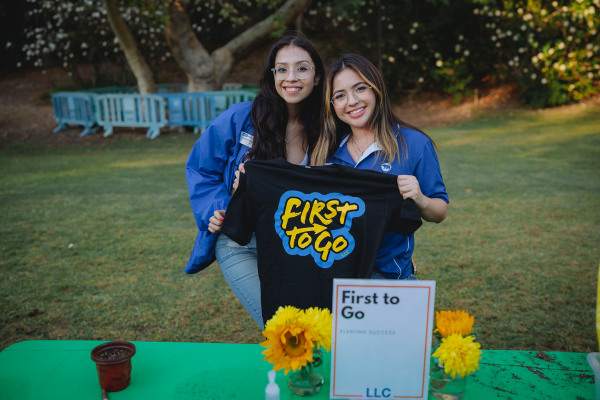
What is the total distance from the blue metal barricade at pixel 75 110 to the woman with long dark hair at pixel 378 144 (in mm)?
11448

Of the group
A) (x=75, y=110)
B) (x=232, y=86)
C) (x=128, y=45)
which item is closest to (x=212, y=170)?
(x=128, y=45)

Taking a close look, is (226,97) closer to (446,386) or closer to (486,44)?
(486,44)

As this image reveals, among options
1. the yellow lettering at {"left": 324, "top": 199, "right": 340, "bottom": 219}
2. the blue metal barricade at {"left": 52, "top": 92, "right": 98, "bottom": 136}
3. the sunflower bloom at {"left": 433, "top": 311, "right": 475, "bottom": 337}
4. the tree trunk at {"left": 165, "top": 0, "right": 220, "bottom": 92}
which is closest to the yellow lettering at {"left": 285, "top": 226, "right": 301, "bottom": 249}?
the yellow lettering at {"left": 324, "top": 199, "right": 340, "bottom": 219}

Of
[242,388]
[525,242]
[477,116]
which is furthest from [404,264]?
[477,116]

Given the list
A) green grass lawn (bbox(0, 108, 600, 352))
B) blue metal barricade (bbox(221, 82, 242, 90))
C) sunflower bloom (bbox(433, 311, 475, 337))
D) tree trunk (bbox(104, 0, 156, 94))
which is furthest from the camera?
blue metal barricade (bbox(221, 82, 242, 90))

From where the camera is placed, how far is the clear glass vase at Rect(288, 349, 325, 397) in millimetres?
1496

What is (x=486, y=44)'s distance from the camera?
13734mm

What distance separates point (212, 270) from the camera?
4.14 metres

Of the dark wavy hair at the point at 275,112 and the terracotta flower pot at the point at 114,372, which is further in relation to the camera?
the dark wavy hair at the point at 275,112

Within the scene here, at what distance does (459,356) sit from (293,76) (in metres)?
1.49

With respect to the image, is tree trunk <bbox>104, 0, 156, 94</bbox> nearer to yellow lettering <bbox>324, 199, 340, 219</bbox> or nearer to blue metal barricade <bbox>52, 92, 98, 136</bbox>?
blue metal barricade <bbox>52, 92, 98, 136</bbox>

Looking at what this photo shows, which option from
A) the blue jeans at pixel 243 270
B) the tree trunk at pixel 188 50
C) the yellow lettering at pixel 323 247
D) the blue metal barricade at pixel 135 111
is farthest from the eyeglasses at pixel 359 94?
the tree trunk at pixel 188 50

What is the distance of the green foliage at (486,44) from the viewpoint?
462 inches

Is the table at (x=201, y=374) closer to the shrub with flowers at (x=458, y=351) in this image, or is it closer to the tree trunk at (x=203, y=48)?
the shrub with flowers at (x=458, y=351)
